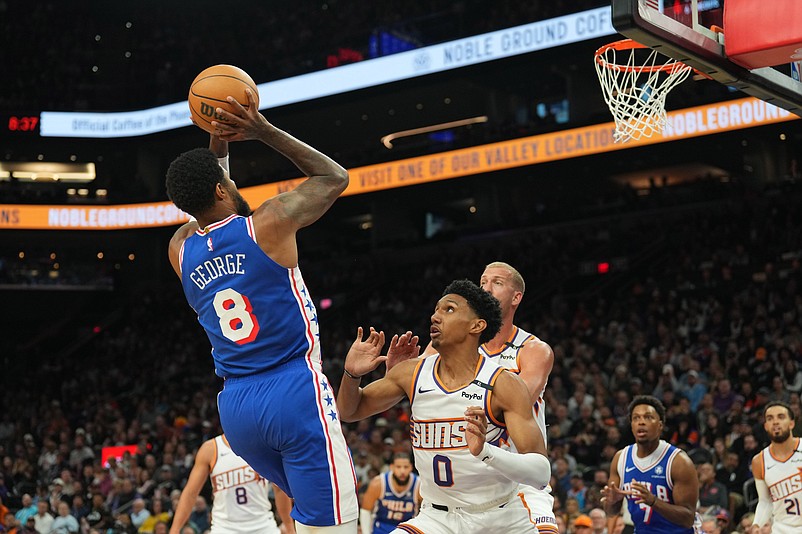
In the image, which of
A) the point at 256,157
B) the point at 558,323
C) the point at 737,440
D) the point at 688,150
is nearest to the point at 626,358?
the point at 558,323

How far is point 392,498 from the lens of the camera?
9852mm

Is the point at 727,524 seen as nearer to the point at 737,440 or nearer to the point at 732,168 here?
the point at 737,440

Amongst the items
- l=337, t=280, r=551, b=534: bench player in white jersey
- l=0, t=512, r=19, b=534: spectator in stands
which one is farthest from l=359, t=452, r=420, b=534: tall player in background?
l=0, t=512, r=19, b=534: spectator in stands

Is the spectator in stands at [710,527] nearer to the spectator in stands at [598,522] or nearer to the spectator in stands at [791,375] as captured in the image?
the spectator in stands at [598,522]

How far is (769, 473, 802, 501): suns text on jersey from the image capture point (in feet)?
25.7

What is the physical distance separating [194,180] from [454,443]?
5.66 feet

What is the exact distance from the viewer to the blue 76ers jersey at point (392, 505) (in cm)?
980

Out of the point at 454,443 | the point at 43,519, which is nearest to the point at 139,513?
the point at 43,519

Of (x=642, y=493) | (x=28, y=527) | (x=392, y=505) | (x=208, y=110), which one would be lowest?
(x=28, y=527)

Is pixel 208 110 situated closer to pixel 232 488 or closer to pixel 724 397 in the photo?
pixel 232 488

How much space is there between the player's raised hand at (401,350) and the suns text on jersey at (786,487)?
13.4 feet

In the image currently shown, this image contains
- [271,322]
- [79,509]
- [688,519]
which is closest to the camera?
[271,322]

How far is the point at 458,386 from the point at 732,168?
23256mm

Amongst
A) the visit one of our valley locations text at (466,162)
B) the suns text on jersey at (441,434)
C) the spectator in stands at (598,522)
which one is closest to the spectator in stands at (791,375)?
the spectator in stands at (598,522)
